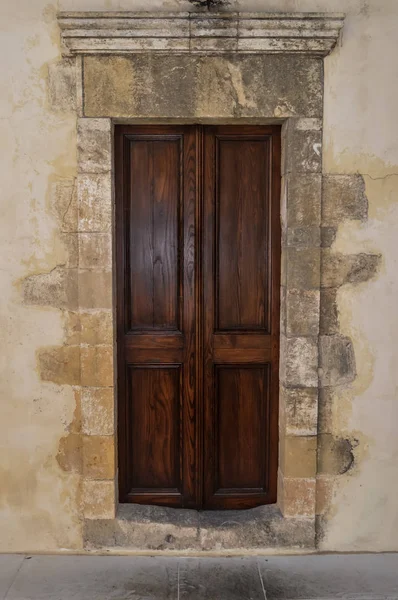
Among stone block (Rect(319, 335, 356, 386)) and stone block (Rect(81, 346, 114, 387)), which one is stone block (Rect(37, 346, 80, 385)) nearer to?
stone block (Rect(81, 346, 114, 387))

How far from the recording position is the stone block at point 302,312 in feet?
9.73

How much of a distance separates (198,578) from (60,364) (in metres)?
1.34

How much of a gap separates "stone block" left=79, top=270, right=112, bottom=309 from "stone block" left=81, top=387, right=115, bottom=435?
48 centimetres

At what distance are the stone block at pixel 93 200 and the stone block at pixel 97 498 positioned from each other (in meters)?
1.40

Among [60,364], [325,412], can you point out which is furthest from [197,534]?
[60,364]

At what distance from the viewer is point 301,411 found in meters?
3.02

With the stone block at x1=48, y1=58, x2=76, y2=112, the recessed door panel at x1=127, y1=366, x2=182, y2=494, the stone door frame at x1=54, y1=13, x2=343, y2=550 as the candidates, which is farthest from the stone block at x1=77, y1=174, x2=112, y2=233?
the recessed door panel at x1=127, y1=366, x2=182, y2=494

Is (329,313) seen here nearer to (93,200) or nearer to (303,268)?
(303,268)

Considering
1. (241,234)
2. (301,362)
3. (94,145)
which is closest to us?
(94,145)

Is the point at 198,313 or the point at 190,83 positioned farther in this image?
the point at 198,313

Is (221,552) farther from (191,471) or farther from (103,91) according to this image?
(103,91)

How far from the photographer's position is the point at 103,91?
9.38ft

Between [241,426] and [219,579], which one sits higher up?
[241,426]

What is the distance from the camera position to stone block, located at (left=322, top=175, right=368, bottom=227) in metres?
2.94
